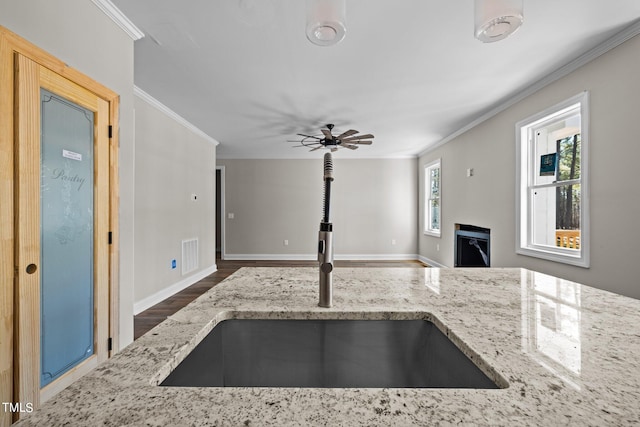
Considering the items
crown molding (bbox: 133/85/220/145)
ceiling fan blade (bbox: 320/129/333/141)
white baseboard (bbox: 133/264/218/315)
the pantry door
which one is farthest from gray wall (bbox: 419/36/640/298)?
white baseboard (bbox: 133/264/218/315)

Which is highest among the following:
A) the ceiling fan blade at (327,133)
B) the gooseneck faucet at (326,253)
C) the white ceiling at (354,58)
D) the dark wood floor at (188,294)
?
the white ceiling at (354,58)

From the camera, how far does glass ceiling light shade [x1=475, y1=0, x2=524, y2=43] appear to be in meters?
0.82

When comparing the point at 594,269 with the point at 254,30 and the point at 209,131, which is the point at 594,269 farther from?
the point at 209,131

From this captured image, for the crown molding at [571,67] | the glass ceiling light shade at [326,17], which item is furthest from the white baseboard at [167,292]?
the crown molding at [571,67]

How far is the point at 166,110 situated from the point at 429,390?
4185 millimetres

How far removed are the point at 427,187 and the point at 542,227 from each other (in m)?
3.25

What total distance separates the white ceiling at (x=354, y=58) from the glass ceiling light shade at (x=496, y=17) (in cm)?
122

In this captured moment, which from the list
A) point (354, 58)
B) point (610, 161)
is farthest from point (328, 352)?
point (610, 161)

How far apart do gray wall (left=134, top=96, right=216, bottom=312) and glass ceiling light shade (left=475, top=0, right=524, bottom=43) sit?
11.2 ft

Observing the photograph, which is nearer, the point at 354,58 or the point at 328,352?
the point at 328,352

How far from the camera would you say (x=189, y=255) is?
4.38 metres

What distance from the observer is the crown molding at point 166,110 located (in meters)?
3.17

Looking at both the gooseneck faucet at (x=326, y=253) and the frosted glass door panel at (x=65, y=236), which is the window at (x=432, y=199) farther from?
the frosted glass door panel at (x=65, y=236)

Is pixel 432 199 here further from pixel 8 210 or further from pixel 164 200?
pixel 8 210
